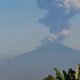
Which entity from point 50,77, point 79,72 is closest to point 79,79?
point 79,72

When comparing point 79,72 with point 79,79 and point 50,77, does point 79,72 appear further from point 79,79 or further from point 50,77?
point 50,77

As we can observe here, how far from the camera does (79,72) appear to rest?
4647 centimetres

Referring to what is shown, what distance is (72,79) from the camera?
1841 inches

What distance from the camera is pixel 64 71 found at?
4747 centimetres

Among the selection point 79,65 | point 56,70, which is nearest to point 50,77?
point 56,70

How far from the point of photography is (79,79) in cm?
4641

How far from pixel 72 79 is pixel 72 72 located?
1.04m

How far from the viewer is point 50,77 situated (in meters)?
47.4

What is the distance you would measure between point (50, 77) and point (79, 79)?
12.6 ft

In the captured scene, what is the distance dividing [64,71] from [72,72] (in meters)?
1.06

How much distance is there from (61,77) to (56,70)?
1125 mm

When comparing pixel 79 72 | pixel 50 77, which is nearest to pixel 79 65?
pixel 79 72

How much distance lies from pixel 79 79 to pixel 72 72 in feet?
4.89

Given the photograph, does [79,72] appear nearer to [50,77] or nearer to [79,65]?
[79,65]
